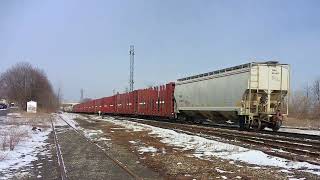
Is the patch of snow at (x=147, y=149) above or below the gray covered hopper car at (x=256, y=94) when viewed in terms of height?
below

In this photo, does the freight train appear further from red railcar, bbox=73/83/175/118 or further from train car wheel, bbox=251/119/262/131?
red railcar, bbox=73/83/175/118

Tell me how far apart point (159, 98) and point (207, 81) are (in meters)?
11.9

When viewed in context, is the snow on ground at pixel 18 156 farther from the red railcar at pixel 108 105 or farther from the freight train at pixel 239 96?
the red railcar at pixel 108 105

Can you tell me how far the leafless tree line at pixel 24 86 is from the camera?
101731 millimetres

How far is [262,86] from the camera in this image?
26.0 metres

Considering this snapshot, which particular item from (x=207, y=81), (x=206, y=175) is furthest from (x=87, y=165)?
(x=207, y=81)

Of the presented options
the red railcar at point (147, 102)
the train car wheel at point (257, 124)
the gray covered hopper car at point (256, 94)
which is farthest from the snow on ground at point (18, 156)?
the red railcar at point (147, 102)

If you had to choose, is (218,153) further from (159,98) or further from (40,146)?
(159,98)

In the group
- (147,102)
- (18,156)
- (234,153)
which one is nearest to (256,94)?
(234,153)

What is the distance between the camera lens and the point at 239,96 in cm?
2666

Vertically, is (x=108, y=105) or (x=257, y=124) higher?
(x=108, y=105)

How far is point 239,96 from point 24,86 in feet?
281

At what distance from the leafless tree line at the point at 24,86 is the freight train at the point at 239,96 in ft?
225

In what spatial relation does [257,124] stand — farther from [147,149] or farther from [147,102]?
[147,102]
